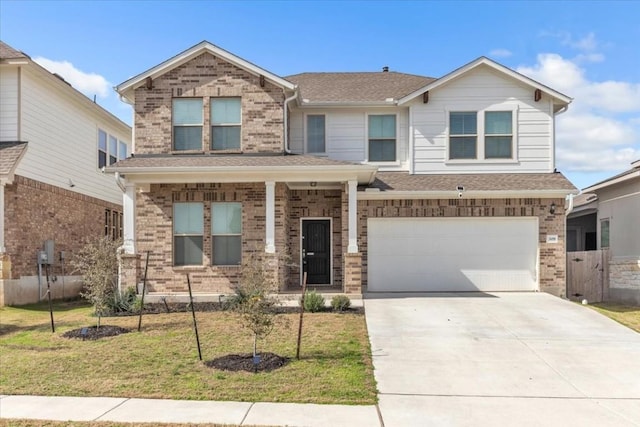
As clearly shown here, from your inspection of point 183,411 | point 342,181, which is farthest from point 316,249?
point 183,411

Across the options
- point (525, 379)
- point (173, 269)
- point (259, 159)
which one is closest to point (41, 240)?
point (173, 269)

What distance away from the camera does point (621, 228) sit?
54.2 ft

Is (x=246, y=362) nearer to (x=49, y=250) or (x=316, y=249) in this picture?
(x=316, y=249)

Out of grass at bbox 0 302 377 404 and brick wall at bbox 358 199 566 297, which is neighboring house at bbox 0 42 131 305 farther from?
brick wall at bbox 358 199 566 297

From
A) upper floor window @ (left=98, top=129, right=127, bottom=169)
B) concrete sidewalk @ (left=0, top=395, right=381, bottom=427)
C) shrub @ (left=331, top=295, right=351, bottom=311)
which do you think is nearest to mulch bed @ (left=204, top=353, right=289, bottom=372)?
concrete sidewalk @ (left=0, top=395, right=381, bottom=427)

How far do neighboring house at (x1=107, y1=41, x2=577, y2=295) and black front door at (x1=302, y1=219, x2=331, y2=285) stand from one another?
3 cm

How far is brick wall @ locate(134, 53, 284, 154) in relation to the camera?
1405 cm

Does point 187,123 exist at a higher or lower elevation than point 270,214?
higher

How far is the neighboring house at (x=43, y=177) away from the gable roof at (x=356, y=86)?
25.0 ft

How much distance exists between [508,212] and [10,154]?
13.7m

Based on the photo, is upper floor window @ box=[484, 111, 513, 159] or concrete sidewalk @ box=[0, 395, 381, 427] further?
upper floor window @ box=[484, 111, 513, 159]

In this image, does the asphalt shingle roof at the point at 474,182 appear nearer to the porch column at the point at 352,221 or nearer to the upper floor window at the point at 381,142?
the upper floor window at the point at 381,142

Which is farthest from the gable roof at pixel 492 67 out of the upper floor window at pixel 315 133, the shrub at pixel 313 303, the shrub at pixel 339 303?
the shrub at pixel 313 303

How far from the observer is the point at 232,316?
11.3m
